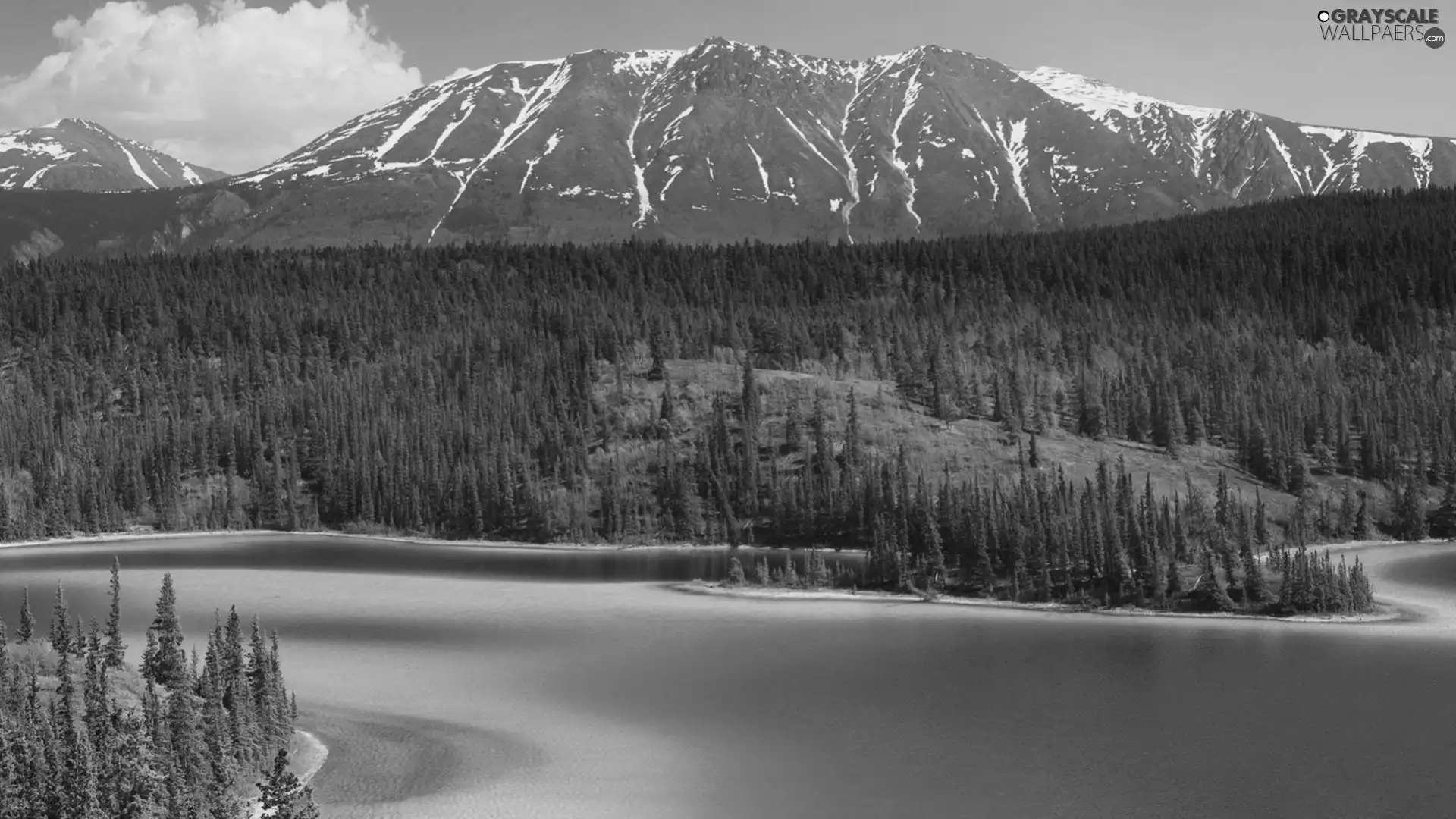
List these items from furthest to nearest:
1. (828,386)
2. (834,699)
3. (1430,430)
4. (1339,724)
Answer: (828,386), (1430,430), (834,699), (1339,724)

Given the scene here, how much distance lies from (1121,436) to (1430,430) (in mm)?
40027

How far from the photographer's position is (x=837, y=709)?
72.6 meters

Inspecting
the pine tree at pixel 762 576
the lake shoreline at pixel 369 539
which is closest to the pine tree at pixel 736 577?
the pine tree at pixel 762 576

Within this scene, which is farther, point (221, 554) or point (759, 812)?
point (221, 554)

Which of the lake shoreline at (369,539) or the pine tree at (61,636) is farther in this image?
the lake shoreline at (369,539)

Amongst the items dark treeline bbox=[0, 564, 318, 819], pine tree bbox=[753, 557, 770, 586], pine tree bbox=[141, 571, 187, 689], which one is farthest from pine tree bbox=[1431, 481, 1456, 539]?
pine tree bbox=[141, 571, 187, 689]

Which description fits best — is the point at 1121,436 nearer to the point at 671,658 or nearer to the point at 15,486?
the point at 671,658

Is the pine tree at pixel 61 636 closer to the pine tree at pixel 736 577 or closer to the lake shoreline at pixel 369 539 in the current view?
the pine tree at pixel 736 577

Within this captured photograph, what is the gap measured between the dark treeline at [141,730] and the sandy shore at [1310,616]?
5690 centimetres

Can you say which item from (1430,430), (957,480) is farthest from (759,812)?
(1430,430)

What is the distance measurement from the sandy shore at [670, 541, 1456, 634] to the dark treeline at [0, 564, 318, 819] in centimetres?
5690

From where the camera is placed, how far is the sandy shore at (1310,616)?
10078 centimetres

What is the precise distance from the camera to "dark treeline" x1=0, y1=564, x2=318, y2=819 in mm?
47531

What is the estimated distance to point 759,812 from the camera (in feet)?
180
